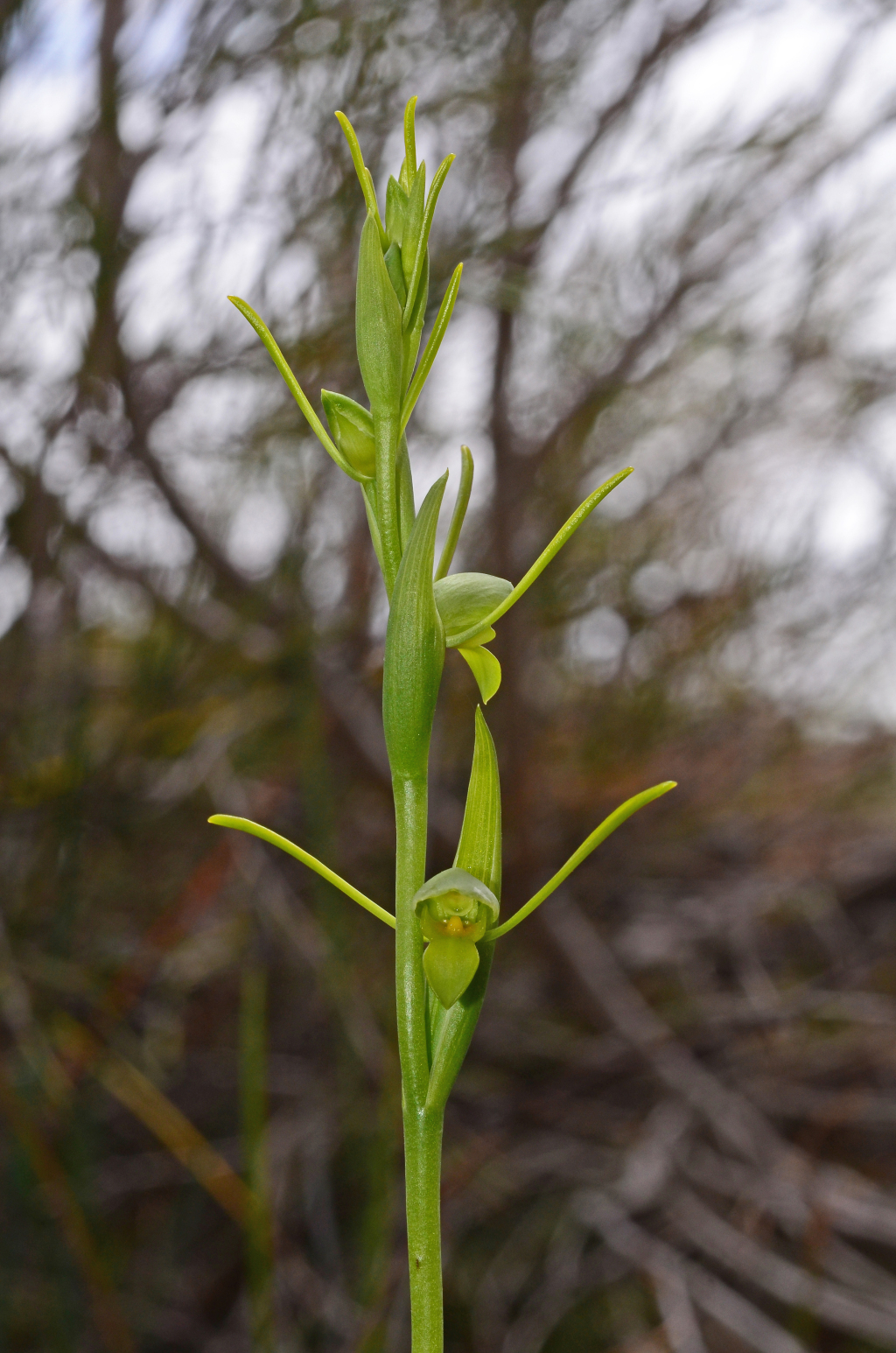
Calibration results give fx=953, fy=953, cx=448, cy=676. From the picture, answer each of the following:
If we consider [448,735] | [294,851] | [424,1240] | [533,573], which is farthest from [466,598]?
[448,735]

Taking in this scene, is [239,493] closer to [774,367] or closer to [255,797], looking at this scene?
[255,797]

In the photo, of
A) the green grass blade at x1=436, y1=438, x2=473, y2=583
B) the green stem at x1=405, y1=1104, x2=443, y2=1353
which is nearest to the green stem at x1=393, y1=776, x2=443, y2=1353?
the green stem at x1=405, y1=1104, x2=443, y2=1353

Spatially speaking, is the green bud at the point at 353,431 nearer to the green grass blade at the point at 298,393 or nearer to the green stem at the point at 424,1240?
the green grass blade at the point at 298,393

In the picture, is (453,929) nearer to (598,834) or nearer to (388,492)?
(598,834)

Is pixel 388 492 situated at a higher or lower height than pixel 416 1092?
higher

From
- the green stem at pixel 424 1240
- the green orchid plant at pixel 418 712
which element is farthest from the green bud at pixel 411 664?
the green stem at pixel 424 1240

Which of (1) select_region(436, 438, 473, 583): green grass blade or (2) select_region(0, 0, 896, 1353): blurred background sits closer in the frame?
(1) select_region(436, 438, 473, 583): green grass blade

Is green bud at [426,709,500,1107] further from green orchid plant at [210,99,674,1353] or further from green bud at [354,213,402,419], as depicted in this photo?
green bud at [354,213,402,419]

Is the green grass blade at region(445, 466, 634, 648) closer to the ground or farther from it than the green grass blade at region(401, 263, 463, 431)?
closer to the ground
